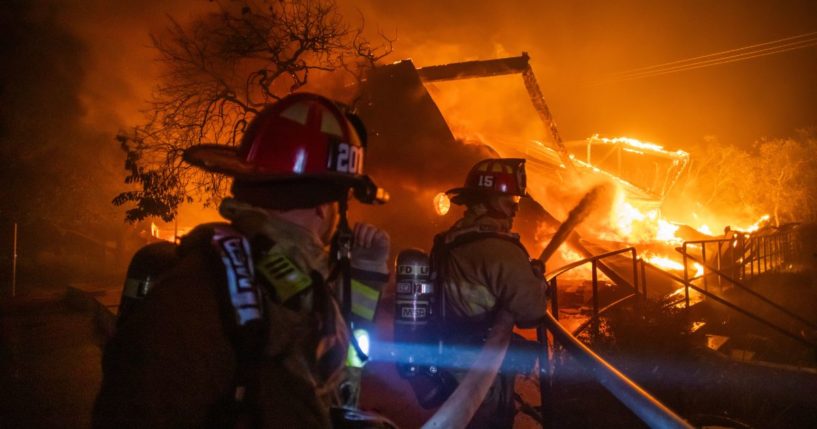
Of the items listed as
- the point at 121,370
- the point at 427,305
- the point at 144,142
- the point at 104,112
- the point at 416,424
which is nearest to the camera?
the point at 121,370

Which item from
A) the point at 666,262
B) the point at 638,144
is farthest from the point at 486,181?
the point at 638,144

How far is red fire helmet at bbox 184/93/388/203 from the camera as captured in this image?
4.88ft

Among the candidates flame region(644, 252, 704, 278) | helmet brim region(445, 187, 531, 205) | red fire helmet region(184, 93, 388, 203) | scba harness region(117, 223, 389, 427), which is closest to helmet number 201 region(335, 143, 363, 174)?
red fire helmet region(184, 93, 388, 203)

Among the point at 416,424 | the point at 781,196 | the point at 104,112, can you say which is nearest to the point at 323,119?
the point at 416,424

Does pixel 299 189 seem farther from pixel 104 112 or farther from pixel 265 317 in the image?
pixel 104 112

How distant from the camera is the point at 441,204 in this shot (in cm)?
970

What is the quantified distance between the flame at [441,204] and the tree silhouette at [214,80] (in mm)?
3693

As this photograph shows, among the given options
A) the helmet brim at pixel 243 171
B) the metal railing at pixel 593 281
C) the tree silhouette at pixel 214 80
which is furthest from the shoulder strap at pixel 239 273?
the tree silhouette at pixel 214 80

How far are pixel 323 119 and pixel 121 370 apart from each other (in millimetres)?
1016

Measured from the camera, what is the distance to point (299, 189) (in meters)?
1.50

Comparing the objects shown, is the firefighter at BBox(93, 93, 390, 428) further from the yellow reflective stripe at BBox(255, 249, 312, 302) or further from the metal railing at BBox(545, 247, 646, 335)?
the metal railing at BBox(545, 247, 646, 335)

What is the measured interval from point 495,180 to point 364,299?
2.33 metres

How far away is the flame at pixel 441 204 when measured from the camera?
9648 millimetres

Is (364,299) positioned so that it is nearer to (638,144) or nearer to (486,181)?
(486,181)
